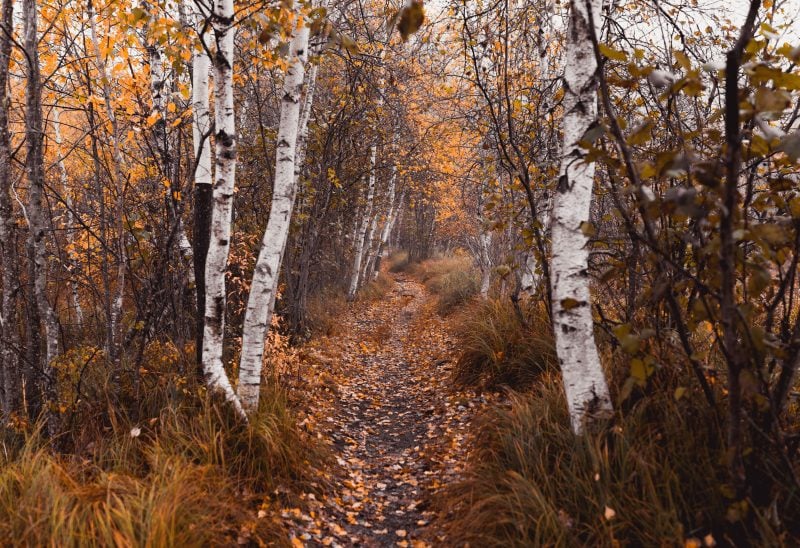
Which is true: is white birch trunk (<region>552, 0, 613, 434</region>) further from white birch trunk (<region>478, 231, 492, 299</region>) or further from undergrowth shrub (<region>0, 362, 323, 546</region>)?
white birch trunk (<region>478, 231, 492, 299</region>)

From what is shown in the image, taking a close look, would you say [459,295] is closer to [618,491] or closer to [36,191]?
[618,491]

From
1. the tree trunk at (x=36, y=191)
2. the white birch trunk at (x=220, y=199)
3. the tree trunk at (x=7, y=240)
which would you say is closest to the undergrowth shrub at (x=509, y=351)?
Answer: the white birch trunk at (x=220, y=199)

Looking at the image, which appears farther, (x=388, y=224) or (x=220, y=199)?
(x=388, y=224)

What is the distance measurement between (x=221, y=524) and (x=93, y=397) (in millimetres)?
2170

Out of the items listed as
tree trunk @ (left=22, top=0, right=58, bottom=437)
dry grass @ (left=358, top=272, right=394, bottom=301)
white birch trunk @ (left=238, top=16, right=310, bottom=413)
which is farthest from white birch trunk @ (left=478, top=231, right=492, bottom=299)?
tree trunk @ (left=22, top=0, right=58, bottom=437)

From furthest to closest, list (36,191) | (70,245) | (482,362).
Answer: (70,245)
(482,362)
(36,191)

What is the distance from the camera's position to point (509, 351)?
5.57m

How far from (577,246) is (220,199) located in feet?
9.33

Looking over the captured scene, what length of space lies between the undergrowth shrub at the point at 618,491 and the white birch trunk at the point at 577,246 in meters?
0.27

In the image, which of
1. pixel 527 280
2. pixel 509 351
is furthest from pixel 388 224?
pixel 509 351

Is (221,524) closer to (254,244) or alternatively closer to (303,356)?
(303,356)

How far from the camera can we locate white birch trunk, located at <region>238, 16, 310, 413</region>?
3.93 metres

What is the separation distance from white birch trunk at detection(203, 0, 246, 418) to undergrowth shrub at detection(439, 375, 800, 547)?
2.15m

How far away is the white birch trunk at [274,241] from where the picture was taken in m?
3.93
